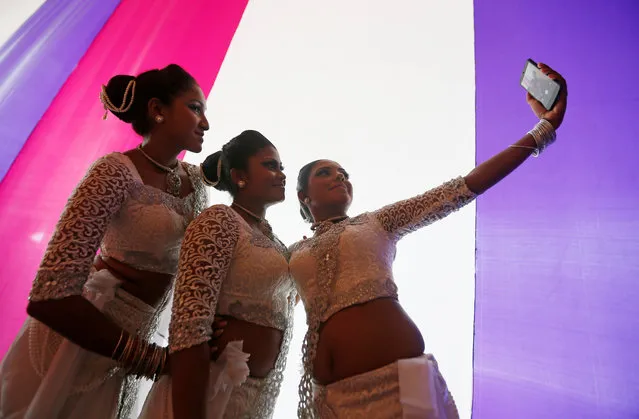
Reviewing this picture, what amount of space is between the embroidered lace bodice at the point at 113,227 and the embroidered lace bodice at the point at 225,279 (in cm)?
13

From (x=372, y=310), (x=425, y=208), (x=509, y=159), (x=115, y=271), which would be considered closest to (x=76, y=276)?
(x=115, y=271)

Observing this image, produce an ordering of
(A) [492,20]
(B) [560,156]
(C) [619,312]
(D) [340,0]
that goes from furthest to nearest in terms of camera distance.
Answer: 1. (D) [340,0]
2. (A) [492,20]
3. (B) [560,156]
4. (C) [619,312]

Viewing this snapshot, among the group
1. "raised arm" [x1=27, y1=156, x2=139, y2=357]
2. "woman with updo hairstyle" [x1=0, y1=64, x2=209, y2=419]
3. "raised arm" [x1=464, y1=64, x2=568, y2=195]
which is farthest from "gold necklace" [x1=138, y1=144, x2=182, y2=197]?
"raised arm" [x1=464, y1=64, x2=568, y2=195]

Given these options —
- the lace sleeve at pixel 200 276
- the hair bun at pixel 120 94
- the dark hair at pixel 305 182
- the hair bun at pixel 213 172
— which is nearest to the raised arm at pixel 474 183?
the dark hair at pixel 305 182

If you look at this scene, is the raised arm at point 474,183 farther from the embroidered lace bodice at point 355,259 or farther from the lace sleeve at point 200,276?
the lace sleeve at point 200,276

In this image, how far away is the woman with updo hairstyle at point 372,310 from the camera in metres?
1.05

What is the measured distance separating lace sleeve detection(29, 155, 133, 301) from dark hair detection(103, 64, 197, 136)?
296 millimetres

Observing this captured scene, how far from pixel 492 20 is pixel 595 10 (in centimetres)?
50

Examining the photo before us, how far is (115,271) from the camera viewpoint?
48.1 inches

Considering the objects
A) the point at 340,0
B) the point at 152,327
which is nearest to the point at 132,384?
the point at 152,327

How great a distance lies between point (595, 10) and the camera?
1.57 metres

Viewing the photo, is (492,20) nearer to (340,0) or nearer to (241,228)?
(340,0)

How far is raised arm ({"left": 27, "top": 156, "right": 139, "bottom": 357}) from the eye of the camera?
3.18 feet

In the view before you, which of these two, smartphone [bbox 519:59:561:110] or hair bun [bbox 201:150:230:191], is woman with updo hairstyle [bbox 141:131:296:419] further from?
smartphone [bbox 519:59:561:110]
